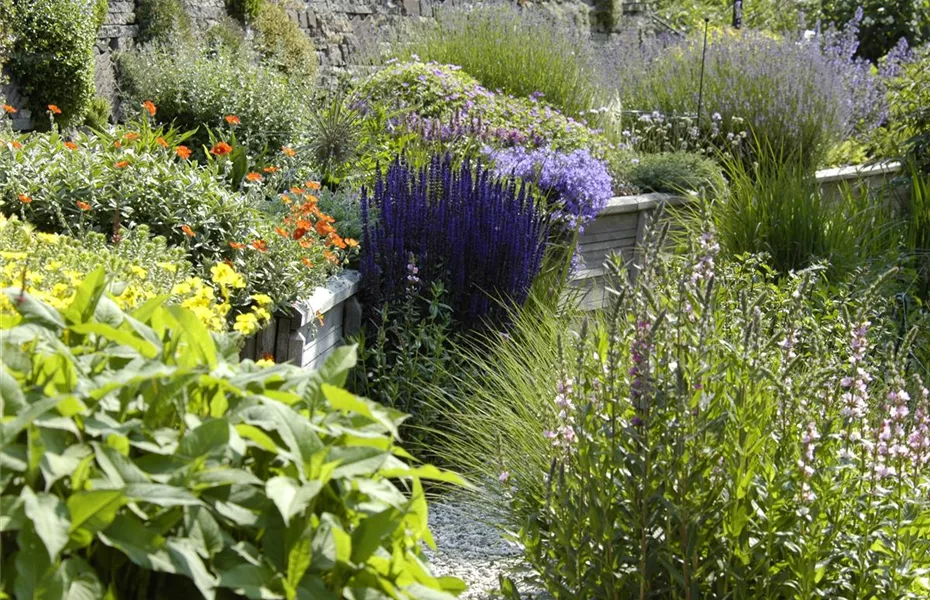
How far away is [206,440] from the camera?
136 cm

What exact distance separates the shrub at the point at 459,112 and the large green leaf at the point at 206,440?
495 centimetres

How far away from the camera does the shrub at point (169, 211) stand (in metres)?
4.00

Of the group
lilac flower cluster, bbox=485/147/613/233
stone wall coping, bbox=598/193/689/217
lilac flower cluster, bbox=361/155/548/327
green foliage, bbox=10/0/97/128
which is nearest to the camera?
lilac flower cluster, bbox=361/155/548/327

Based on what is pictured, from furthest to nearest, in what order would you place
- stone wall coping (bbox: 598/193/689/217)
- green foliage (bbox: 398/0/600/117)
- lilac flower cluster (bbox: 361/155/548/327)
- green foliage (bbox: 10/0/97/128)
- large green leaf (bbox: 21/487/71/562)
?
green foliage (bbox: 398/0/600/117)
green foliage (bbox: 10/0/97/128)
stone wall coping (bbox: 598/193/689/217)
lilac flower cluster (bbox: 361/155/548/327)
large green leaf (bbox: 21/487/71/562)

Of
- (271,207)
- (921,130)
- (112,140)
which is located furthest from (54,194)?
(921,130)

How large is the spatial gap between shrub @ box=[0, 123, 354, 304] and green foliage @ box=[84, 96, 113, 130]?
3608 millimetres

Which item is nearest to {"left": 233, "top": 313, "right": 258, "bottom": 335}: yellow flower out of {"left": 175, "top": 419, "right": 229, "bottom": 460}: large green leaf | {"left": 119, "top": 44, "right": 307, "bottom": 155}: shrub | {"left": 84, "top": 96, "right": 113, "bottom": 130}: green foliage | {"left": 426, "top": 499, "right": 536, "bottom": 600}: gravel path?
{"left": 426, "top": 499, "right": 536, "bottom": 600}: gravel path

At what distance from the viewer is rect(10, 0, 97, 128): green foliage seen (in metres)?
7.04

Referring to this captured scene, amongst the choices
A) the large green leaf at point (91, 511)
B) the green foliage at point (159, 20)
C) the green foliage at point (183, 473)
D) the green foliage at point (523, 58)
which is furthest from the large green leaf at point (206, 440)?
the green foliage at point (159, 20)

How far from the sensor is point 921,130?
24.4 ft

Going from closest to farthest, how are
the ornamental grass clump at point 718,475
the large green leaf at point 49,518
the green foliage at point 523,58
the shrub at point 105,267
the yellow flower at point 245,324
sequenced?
the large green leaf at point 49,518 < the ornamental grass clump at point 718,475 < the shrub at point 105,267 < the yellow flower at point 245,324 < the green foliage at point 523,58

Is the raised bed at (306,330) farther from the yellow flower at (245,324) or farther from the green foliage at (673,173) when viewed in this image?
the green foliage at (673,173)

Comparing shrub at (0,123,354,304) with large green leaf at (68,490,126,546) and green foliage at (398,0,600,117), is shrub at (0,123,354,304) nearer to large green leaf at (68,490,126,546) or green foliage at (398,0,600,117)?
large green leaf at (68,490,126,546)

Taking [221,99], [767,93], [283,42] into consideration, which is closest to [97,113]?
[221,99]
